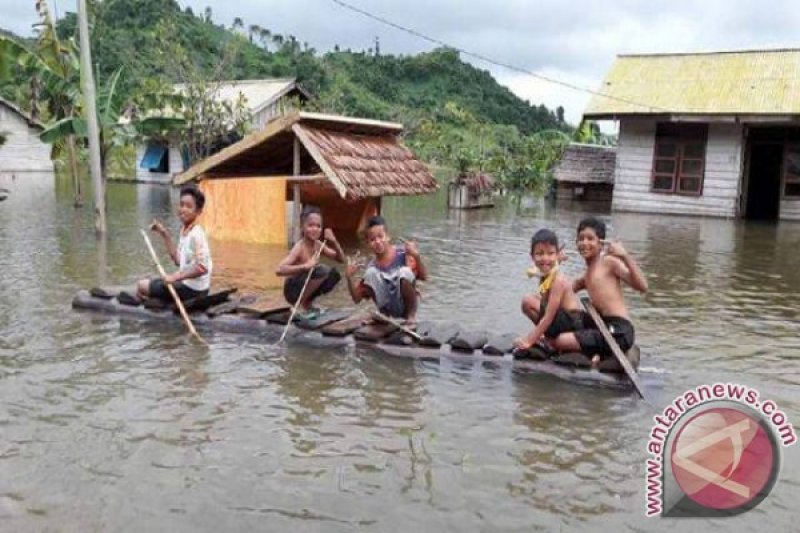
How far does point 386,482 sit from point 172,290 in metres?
3.89

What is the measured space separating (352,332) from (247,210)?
7.37 meters

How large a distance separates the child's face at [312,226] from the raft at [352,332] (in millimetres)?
739

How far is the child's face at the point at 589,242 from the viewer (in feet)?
19.2

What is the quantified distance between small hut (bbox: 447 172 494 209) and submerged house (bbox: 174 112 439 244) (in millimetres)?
6856

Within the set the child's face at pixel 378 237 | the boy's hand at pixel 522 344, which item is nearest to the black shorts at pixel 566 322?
the boy's hand at pixel 522 344

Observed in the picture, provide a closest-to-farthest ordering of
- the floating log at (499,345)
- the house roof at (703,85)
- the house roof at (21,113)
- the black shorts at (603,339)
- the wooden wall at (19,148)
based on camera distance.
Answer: the black shorts at (603,339), the floating log at (499,345), the house roof at (703,85), the house roof at (21,113), the wooden wall at (19,148)

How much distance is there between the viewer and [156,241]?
1388 centimetres

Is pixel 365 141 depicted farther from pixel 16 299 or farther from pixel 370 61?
pixel 370 61

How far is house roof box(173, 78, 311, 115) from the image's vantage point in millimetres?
30641

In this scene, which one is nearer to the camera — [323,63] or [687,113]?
[687,113]

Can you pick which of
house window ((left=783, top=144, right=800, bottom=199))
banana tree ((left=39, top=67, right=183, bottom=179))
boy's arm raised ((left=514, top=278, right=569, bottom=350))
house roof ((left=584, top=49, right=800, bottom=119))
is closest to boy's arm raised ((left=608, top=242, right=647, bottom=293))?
boy's arm raised ((left=514, top=278, right=569, bottom=350))

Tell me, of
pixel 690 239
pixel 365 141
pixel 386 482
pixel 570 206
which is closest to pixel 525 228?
pixel 690 239

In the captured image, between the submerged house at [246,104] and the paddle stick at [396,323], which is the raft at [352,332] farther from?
the submerged house at [246,104]

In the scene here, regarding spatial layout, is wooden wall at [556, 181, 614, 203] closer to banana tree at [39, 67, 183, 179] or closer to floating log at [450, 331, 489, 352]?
banana tree at [39, 67, 183, 179]
